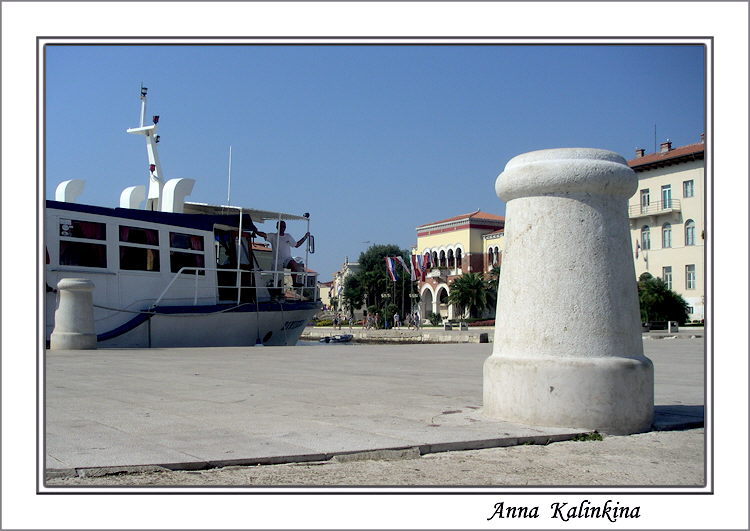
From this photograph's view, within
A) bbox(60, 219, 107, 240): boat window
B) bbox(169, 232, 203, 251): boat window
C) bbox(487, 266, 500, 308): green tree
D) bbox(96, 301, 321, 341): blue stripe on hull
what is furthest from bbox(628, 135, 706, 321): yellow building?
bbox(60, 219, 107, 240): boat window

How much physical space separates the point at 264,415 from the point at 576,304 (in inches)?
90.8

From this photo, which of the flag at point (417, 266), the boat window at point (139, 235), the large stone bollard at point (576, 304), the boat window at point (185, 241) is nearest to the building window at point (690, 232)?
the flag at point (417, 266)

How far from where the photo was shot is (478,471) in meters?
3.76

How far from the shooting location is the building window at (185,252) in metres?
19.7

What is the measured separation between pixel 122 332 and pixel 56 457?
46.7 feet

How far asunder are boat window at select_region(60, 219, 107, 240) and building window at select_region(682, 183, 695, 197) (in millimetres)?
38028

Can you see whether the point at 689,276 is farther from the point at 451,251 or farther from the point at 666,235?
the point at 451,251

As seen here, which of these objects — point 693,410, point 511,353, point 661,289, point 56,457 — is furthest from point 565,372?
point 661,289

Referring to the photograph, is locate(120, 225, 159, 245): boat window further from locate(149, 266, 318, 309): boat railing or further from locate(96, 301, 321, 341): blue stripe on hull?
locate(96, 301, 321, 341): blue stripe on hull

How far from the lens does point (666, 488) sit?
3145 millimetres

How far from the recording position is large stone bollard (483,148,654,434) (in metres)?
4.92

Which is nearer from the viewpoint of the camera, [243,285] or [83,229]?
[83,229]

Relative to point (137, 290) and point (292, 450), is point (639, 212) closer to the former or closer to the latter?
point (137, 290)

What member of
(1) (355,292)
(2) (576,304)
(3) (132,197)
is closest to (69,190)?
(3) (132,197)
